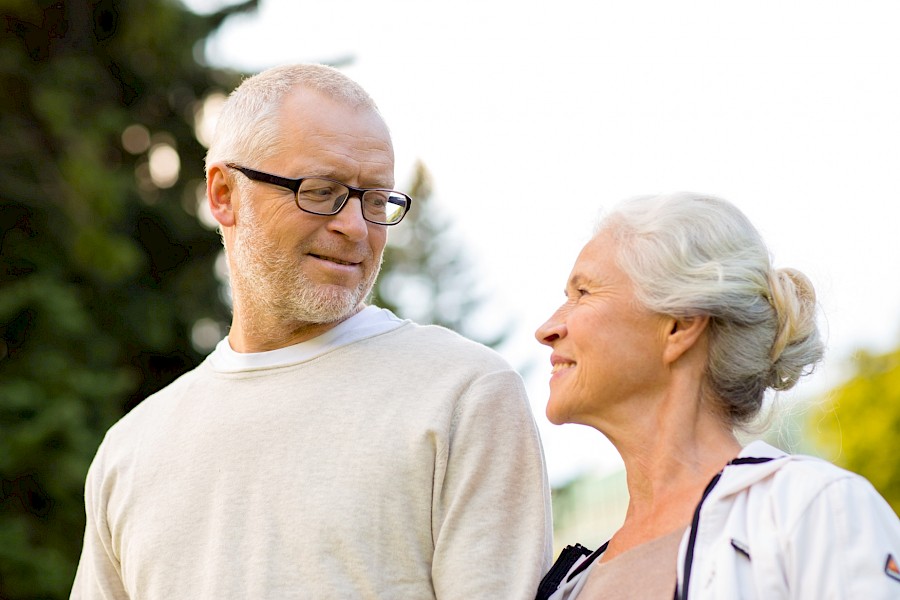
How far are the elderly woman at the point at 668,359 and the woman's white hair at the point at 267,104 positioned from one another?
805 mm

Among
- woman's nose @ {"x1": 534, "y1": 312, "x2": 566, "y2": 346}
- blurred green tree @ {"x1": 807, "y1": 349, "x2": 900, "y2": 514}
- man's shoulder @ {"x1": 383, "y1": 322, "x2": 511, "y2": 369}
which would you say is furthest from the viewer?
blurred green tree @ {"x1": 807, "y1": 349, "x2": 900, "y2": 514}

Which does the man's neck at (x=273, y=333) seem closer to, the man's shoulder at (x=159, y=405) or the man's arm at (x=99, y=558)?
the man's shoulder at (x=159, y=405)

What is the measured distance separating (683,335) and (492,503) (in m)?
0.58

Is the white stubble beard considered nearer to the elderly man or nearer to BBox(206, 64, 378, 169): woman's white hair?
the elderly man

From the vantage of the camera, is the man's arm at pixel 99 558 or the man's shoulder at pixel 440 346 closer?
the man's shoulder at pixel 440 346

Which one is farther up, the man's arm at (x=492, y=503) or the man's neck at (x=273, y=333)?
the man's neck at (x=273, y=333)

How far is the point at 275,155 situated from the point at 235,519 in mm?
942

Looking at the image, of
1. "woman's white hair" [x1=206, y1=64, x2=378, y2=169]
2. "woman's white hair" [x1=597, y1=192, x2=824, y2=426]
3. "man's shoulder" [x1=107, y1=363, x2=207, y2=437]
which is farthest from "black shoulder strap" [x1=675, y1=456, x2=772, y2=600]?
"man's shoulder" [x1=107, y1=363, x2=207, y2=437]

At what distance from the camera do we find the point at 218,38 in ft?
44.6

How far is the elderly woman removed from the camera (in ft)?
8.10

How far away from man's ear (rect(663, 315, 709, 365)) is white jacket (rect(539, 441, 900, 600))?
1.11 ft

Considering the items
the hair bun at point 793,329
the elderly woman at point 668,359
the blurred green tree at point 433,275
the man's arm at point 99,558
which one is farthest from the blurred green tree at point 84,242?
the hair bun at point 793,329

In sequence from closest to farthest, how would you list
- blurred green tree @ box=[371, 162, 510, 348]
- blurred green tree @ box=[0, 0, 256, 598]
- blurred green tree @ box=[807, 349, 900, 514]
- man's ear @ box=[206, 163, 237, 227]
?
1. man's ear @ box=[206, 163, 237, 227]
2. blurred green tree @ box=[0, 0, 256, 598]
3. blurred green tree @ box=[371, 162, 510, 348]
4. blurred green tree @ box=[807, 349, 900, 514]

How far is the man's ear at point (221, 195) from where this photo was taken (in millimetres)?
3107
